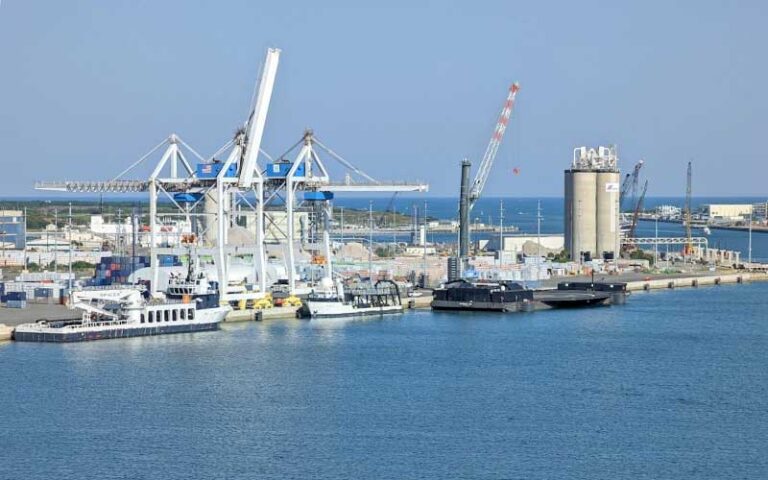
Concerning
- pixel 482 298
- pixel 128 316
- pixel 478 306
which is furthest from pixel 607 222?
pixel 128 316

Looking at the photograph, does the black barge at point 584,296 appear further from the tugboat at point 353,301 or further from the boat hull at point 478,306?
the tugboat at point 353,301

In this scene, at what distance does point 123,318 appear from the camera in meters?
45.2

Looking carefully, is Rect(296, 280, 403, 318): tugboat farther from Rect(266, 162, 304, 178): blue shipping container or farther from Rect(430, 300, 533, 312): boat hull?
Rect(266, 162, 304, 178): blue shipping container

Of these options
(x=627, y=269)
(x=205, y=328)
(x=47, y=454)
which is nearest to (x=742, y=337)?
(x=205, y=328)

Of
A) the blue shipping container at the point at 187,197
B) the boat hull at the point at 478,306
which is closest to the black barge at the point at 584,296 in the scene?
the boat hull at the point at 478,306

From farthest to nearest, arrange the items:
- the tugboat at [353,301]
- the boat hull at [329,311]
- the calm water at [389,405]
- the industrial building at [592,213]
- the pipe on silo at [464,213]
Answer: the industrial building at [592,213], the pipe on silo at [464,213], the tugboat at [353,301], the boat hull at [329,311], the calm water at [389,405]

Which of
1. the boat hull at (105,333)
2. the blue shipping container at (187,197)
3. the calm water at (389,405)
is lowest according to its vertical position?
the calm water at (389,405)

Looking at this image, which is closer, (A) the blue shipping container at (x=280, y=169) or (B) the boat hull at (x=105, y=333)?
(B) the boat hull at (x=105, y=333)

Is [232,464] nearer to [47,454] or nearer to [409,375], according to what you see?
[47,454]

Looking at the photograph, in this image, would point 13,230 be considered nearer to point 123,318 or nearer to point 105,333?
point 123,318

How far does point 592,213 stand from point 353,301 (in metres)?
34.5

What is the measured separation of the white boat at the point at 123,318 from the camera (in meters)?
43.5

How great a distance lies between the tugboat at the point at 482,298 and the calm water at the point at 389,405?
7728mm

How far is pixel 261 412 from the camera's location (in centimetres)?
3186
